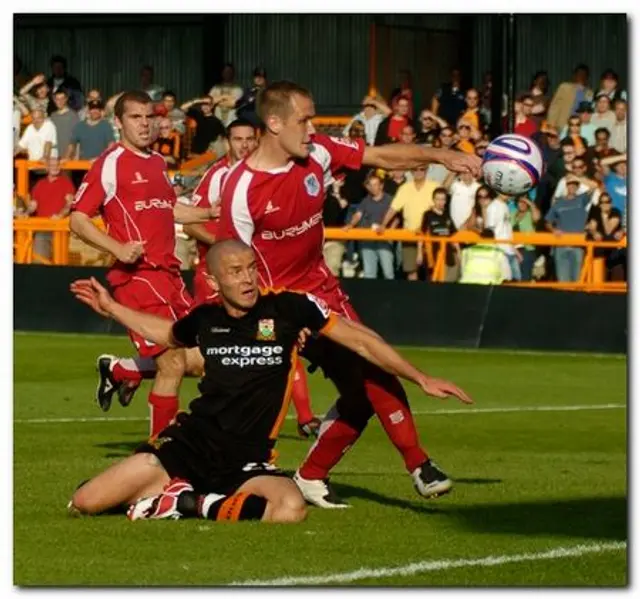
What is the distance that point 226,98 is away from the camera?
31688 mm

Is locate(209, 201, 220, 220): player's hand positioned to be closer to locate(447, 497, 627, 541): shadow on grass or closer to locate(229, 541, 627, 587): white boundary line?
locate(447, 497, 627, 541): shadow on grass

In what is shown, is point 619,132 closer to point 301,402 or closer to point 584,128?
point 584,128

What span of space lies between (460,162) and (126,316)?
210 cm

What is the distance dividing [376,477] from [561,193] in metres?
13.1

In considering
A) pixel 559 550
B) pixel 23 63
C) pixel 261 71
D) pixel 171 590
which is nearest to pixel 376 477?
pixel 559 550

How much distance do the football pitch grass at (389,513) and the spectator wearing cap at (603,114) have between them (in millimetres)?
7853

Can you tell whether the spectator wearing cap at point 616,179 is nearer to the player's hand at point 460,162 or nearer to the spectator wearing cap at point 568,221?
the spectator wearing cap at point 568,221

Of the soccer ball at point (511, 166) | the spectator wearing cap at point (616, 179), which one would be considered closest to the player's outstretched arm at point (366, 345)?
the soccer ball at point (511, 166)

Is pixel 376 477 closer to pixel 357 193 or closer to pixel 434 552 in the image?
pixel 434 552

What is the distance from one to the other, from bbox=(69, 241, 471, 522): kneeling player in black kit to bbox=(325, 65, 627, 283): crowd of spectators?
14.4m

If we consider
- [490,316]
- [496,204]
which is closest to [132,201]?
[490,316]

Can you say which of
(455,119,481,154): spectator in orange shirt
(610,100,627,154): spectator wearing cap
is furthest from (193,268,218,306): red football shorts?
(610,100,627,154): spectator wearing cap

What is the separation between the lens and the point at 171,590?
30.5 ft

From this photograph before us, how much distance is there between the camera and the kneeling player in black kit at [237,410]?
1116 centimetres
